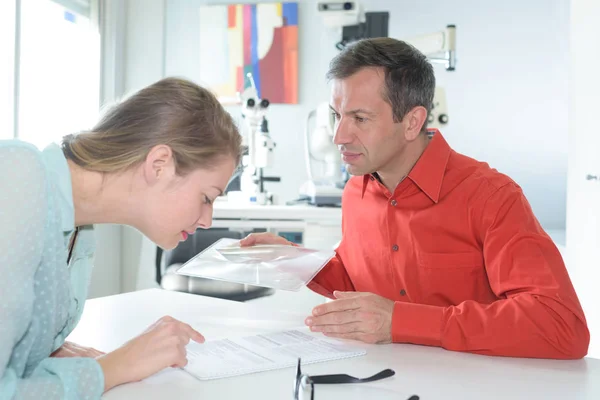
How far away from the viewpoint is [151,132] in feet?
3.16

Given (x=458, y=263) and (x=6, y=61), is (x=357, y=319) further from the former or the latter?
(x=6, y=61)

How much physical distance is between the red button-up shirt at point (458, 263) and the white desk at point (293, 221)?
115cm

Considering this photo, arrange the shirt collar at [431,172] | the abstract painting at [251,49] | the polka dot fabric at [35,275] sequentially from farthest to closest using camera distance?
1. the abstract painting at [251,49]
2. the shirt collar at [431,172]
3. the polka dot fabric at [35,275]

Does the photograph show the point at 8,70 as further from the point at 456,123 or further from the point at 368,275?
the point at 456,123

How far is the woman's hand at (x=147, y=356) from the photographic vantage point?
86 centimetres

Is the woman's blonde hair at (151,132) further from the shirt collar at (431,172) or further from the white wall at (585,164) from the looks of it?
the white wall at (585,164)

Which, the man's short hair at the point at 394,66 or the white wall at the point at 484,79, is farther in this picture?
the white wall at the point at 484,79

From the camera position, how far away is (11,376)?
804 millimetres

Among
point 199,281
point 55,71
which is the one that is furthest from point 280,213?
point 55,71

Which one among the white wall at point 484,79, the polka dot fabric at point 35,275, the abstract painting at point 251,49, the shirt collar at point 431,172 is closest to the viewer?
the polka dot fabric at point 35,275

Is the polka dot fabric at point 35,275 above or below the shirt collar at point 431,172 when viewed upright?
below

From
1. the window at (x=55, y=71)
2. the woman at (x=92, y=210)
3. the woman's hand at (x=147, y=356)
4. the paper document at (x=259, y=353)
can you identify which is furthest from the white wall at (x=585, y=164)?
the window at (x=55, y=71)

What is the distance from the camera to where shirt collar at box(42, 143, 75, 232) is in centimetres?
91

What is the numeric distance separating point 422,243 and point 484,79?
2825mm
